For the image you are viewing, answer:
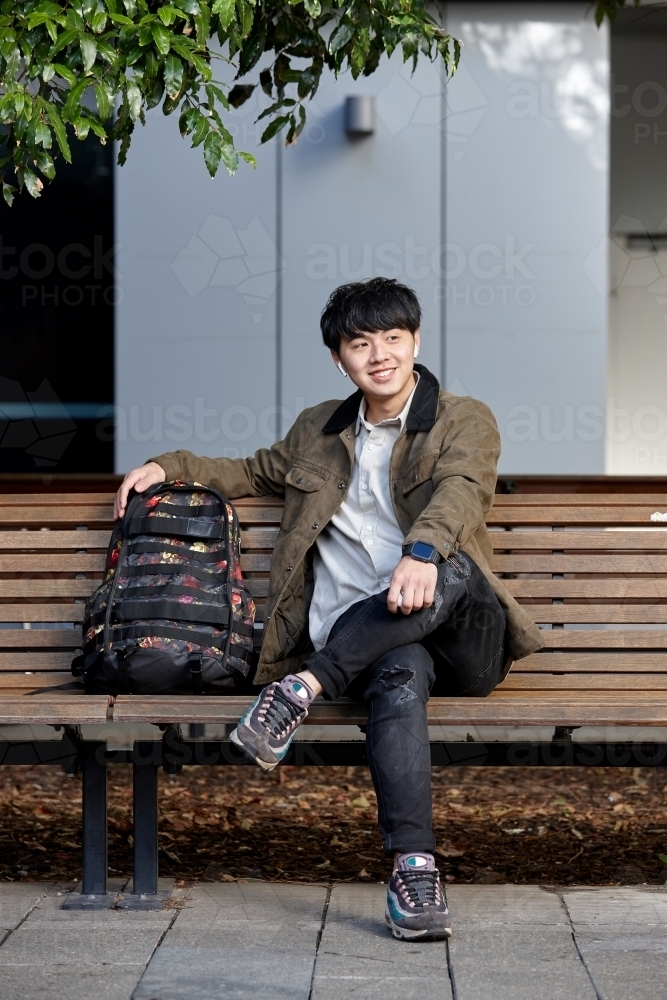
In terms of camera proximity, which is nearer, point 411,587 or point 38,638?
point 411,587

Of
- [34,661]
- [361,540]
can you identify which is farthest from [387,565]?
[34,661]

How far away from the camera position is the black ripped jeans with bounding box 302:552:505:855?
3.01 m

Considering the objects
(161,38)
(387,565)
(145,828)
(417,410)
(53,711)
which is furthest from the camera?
(417,410)

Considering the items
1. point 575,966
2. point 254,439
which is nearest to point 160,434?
point 254,439

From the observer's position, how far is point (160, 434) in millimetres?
8109

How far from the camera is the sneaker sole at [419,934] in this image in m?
2.97

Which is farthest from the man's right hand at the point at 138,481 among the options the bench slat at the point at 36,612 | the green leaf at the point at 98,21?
the green leaf at the point at 98,21

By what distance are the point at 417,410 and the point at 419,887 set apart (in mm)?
1354

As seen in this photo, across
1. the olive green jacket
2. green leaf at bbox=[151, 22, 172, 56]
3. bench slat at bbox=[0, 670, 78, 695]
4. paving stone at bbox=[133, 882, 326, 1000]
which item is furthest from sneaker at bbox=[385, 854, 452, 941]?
green leaf at bbox=[151, 22, 172, 56]

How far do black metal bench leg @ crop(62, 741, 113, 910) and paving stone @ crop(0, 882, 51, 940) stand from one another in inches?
4.4

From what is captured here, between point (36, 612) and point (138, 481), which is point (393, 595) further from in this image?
point (36, 612)

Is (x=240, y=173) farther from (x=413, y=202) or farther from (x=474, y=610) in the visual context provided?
(x=474, y=610)

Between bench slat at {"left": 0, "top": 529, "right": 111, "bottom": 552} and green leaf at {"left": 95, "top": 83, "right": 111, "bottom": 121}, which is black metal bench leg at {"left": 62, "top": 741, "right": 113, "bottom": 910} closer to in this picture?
bench slat at {"left": 0, "top": 529, "right": 111, "bottom": 552}

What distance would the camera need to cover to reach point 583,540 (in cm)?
390
